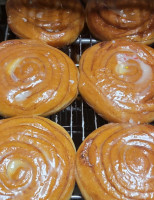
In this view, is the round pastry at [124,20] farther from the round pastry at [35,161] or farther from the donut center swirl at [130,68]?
the round pastry at [35,161]

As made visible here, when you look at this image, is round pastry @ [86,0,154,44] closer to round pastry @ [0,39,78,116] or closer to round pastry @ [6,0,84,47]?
round pastry @ [6,0,84,47]

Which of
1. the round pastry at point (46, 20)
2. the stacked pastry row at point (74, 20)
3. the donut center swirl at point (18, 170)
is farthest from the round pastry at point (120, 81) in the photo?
the donut center swirl at point (18, 170)

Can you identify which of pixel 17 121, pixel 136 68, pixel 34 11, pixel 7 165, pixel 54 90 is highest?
pixel 34 11

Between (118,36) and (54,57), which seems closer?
(54,57)

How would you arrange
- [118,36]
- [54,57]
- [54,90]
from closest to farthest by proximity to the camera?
1. [54,90]
2. [54,57]
3. [118,36]

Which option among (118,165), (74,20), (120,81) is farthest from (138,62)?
(118,165)

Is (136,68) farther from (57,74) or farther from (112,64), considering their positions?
(57,74)

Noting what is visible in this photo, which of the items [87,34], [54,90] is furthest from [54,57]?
[87,34]
